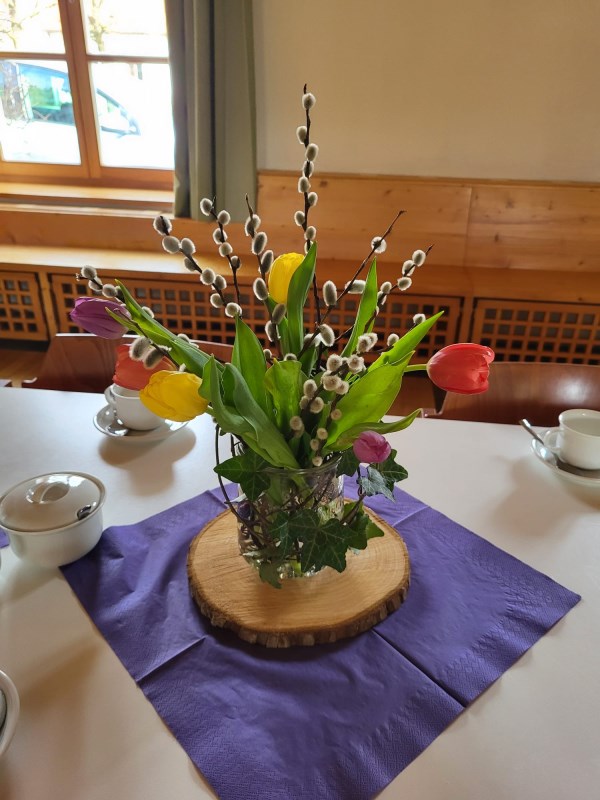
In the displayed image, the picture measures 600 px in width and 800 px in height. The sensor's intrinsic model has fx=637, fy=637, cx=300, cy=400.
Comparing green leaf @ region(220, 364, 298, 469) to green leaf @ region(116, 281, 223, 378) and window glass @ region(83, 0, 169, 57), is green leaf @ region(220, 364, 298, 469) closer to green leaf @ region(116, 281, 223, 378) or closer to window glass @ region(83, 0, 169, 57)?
green leaf @ region(116, 281, 223, 378)

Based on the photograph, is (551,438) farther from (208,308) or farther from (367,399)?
(208,308)

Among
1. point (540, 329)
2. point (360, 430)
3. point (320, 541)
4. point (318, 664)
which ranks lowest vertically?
point (540, 329)

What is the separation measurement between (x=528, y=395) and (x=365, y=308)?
0.70m

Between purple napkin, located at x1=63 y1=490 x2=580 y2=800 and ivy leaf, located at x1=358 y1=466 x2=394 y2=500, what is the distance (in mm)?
154

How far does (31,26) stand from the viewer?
9.11 feet

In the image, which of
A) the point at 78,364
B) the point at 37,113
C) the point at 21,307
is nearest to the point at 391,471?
the point at 78,364

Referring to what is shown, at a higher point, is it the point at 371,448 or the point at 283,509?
the point at 371,448

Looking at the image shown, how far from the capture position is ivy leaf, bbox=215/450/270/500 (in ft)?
2.24

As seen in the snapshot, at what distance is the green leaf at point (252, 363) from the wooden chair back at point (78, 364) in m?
0.69

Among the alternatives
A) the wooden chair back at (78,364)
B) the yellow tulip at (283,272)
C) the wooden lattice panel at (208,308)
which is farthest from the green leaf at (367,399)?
the wooden lattice panel at (208,308)

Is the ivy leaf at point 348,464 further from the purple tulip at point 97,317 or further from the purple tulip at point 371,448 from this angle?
the purple tulip at point 97,317

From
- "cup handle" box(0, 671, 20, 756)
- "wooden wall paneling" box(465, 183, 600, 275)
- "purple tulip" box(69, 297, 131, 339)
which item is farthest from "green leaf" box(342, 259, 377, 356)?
"wooden wall paneling" box(465, 183, 600, 275)

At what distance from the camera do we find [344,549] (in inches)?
27.7

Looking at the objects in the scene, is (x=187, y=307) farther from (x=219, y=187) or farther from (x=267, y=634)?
(x=267, y=634)
